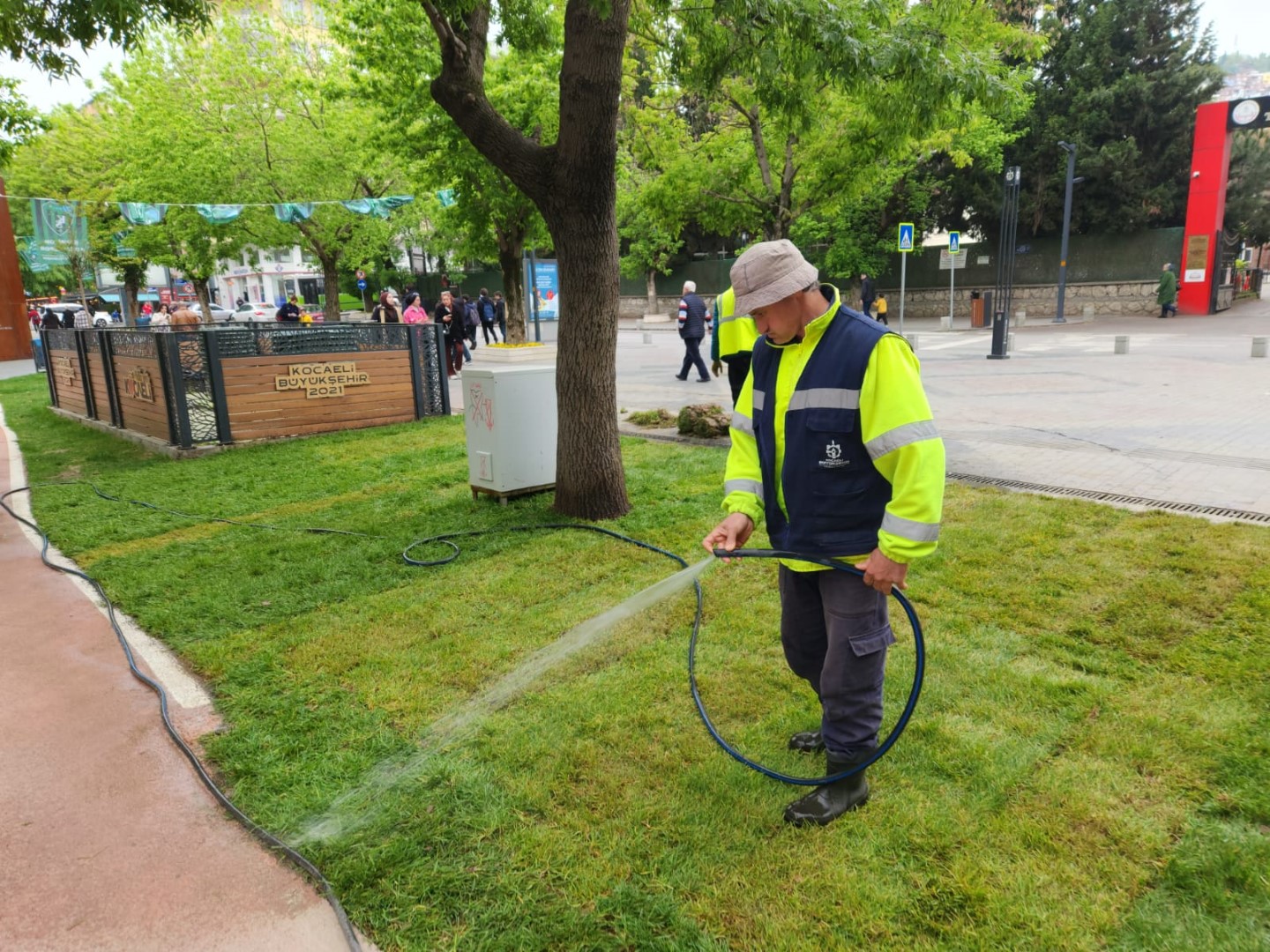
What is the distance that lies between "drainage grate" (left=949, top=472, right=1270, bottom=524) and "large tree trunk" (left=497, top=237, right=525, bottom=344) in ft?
44.5

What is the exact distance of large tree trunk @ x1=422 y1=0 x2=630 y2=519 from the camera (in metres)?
5.83

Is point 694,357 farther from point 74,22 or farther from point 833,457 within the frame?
point 833,457

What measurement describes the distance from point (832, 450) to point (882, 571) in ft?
1.34

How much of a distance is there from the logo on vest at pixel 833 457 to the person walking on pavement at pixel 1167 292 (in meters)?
30.9

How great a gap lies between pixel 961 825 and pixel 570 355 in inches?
175

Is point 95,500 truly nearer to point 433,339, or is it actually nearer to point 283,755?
point 433,339

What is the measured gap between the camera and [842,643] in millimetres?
2707

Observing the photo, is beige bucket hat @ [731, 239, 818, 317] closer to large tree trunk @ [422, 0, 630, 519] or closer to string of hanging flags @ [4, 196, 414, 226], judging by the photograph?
large tree trunk @ [422, 0, 630, 519]

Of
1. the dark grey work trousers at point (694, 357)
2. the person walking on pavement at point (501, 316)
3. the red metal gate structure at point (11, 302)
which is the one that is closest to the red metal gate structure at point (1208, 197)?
the dark grey work trousers at point (694, 357)

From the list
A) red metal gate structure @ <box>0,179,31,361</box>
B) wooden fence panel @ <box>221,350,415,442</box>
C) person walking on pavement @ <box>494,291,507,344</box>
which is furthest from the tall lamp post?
red metal gate structure @ <box>0,179,31,361</box>

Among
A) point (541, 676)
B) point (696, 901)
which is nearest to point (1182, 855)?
point (696, 901)

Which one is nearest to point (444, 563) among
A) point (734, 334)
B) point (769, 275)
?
point (734, 334)

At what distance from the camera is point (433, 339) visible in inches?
485

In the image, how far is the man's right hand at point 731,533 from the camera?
285 centimetres
